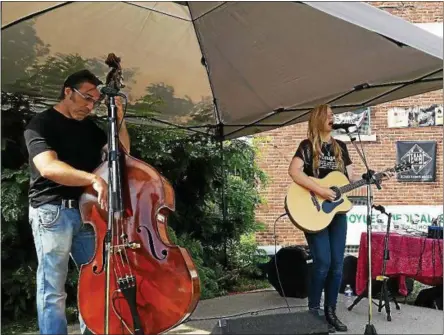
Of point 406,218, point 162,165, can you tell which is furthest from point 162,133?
point 406,218

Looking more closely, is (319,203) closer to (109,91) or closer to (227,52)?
(227,52)

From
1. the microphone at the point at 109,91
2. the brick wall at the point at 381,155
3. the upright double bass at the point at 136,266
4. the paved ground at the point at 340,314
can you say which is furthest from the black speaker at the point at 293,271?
the brick wall at the point at 381,155

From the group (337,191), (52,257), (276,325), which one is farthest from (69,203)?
(337,191)

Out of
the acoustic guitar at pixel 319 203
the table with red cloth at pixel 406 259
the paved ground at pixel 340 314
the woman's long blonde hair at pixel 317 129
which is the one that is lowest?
the paved ground at pixel 340 314

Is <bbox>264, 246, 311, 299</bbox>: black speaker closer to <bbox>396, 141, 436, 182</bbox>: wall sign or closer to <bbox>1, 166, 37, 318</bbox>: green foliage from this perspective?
<bbox>1, 166, 37, 318</bbox>: green foliage

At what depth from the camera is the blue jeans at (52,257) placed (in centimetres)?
235

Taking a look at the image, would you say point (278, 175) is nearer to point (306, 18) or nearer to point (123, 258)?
point (306, 18)

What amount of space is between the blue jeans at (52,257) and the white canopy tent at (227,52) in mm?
1332

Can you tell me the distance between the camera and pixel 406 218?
8.59 m

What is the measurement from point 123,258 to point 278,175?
6629 millimetres

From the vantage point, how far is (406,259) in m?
4.64

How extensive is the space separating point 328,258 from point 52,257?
172 centimetres

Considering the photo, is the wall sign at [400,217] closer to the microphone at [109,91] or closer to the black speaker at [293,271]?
the black speaker at [293,271]

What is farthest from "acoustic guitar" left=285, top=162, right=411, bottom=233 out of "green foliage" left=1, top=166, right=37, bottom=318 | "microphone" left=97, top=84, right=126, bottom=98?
"green foliage" left=1, top=166, right=37, bottom=318
